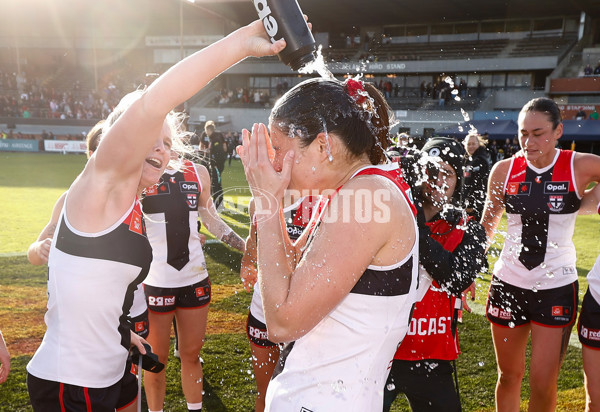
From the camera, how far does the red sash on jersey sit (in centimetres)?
263

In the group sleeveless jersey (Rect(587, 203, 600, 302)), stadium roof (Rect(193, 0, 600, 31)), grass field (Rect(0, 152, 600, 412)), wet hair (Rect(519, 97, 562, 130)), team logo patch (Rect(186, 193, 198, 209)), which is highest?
stadium roof (Rect(193, 0, 600, 31))

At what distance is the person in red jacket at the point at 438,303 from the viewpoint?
101 inches

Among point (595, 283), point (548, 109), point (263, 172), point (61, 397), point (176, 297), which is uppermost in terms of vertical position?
point (548, 109)

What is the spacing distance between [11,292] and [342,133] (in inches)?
248

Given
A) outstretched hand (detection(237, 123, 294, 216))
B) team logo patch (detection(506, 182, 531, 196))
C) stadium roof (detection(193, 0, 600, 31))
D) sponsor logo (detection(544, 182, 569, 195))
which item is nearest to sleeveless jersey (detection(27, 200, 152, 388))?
outstretched hand (detection(237, 123, 294, 216))

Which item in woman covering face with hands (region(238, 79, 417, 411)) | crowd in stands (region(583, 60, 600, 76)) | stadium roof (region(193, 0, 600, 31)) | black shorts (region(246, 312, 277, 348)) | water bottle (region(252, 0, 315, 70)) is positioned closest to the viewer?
woman covering face with hands (region(238, 79, 417, 411))

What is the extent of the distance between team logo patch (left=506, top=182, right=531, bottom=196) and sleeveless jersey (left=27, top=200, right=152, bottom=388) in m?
2.96

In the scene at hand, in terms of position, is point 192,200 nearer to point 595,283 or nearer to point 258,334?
point 258,334

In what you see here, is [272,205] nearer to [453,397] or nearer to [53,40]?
[453,397]

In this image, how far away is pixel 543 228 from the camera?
3576 mm

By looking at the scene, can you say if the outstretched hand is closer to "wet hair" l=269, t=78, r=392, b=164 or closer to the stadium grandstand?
"wet hair" l=269, t=78, r=392, b=164

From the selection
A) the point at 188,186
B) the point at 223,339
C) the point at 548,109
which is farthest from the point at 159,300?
the point at 548,109

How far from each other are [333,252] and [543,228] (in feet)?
9.18

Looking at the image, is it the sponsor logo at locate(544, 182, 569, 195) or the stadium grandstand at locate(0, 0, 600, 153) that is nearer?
the sponsor logo at locate(544, 182, 569, 195)
